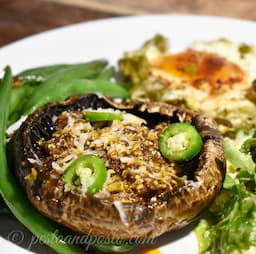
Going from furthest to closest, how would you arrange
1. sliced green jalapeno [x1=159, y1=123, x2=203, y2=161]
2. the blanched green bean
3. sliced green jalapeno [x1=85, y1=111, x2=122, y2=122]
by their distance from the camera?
the blanched green bean, sliced green jalapeno [x1=85, y1=111, x2=122, y2=122], sliced green jalapeno [x1=159, y1=123, x2=203, y2=161]

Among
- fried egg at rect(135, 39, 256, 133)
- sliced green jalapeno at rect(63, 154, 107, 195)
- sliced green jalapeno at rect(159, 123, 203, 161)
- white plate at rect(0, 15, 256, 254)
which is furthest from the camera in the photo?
white plate at rect(0, 15, 256, 254)

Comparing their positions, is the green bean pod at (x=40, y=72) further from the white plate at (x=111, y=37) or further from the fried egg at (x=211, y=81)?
the fried egg at (x=211, y=81)

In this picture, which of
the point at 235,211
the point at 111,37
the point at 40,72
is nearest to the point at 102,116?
the point at 235,211

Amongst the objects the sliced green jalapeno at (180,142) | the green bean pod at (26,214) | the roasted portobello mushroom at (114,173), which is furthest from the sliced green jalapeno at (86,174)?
the sliced green jalapeno at (180,142)

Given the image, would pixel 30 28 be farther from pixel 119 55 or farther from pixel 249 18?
pixel 249 18

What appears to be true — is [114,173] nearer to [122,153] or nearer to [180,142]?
[122,153]

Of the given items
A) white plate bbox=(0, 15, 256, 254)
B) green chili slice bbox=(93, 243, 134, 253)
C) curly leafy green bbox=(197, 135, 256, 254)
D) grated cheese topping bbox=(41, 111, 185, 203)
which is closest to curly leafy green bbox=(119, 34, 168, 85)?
white plate bbox=(0, 15, 256, 254)

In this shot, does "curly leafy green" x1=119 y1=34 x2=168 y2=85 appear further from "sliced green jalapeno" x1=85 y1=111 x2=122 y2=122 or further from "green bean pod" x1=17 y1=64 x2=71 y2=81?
"sliced green jalapeno" x1=85 y1=111 x2=122 y2=122
